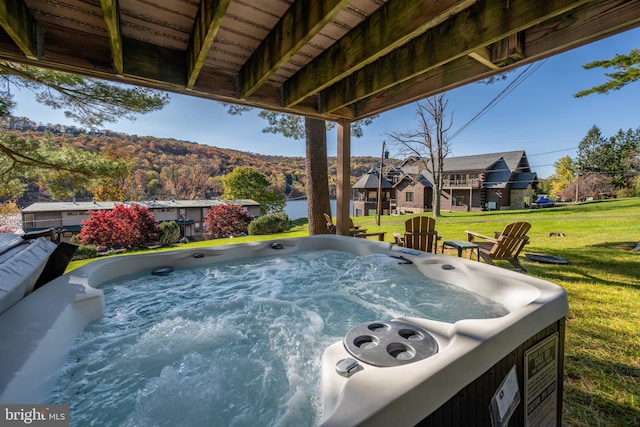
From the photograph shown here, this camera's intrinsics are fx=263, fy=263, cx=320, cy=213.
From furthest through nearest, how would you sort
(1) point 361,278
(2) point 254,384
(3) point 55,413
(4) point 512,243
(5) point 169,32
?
1. (4) point 512,243
2. (1) point 361,278
3. (5) point 169,32
4. (2) point 254,384
5. (3) point 55,413

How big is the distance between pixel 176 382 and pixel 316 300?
3.95ft

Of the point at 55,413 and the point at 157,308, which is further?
the point at 157,308

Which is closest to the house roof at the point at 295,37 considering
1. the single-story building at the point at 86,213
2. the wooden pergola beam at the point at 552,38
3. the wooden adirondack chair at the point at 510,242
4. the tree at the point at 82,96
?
the wooden pergola beam at the point at 552,38

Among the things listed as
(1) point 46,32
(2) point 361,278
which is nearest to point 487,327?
(2) point 361,278

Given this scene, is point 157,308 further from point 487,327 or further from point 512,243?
point 512,243

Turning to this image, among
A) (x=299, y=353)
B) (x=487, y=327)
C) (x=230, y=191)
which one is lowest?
(x=299, y=353)

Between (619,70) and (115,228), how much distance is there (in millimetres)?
11388

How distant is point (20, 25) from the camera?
1626 millimetres

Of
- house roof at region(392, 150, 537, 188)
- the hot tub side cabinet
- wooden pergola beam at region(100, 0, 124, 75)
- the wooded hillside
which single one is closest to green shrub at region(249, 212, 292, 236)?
wooden pergola beam at region(100, 0, 124, 75)

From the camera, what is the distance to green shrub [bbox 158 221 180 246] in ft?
27.5

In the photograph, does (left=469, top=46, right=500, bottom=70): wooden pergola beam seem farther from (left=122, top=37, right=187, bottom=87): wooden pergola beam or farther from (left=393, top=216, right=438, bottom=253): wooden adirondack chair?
(left=122, top=37, right=187, bottom=87): wooden pergola beam

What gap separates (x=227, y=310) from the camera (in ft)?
6.93

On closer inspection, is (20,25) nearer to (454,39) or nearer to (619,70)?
(454,39)

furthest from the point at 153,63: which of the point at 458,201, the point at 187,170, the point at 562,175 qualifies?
the point at 562,175
